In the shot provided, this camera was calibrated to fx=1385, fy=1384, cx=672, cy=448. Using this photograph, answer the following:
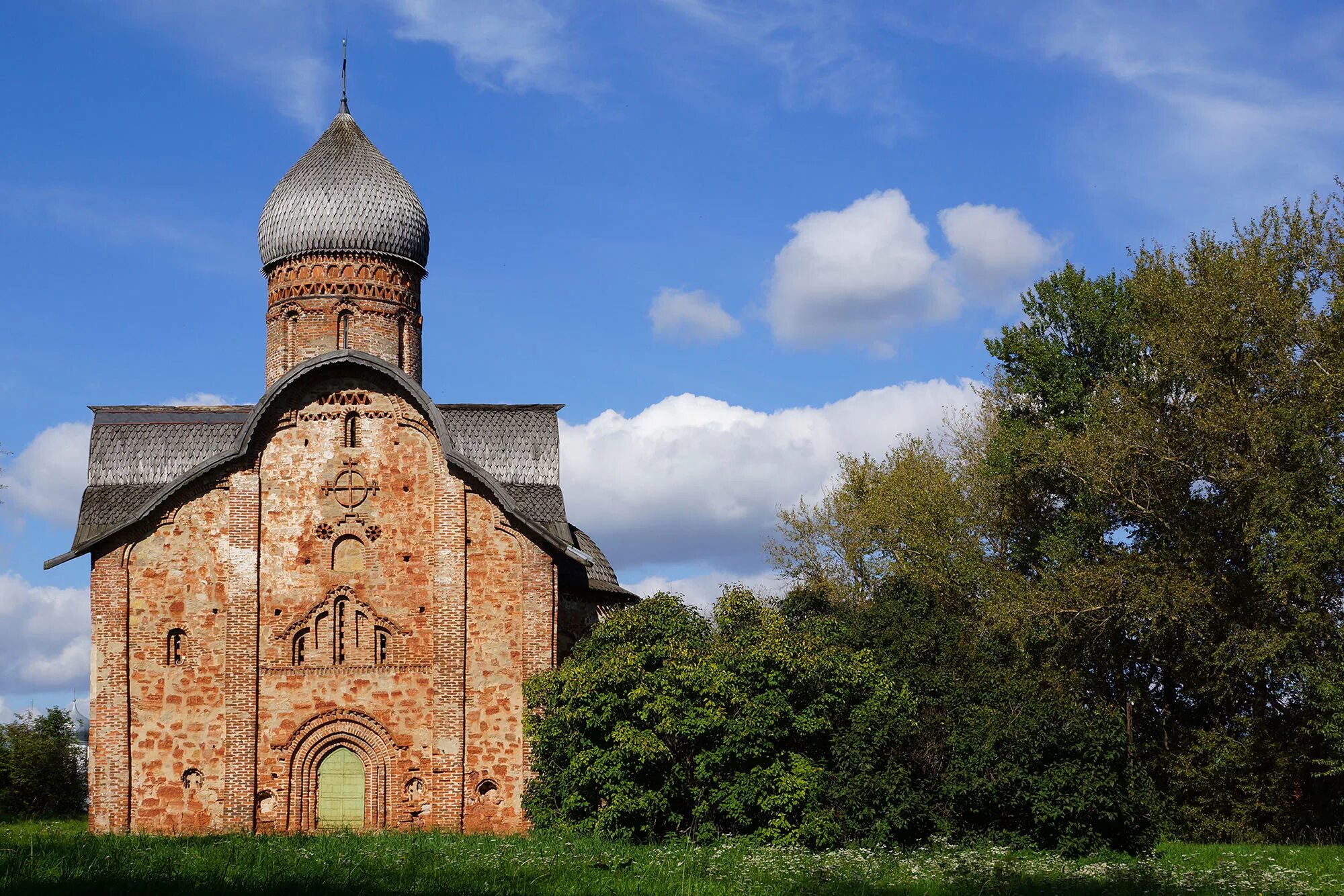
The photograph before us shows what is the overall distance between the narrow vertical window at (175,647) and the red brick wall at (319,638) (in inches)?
4.1

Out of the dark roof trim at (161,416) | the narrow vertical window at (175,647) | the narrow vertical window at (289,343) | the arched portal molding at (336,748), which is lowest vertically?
the arched portal molding at (336,748)

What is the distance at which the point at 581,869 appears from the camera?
50.4ft

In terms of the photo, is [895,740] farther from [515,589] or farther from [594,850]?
[515,589]

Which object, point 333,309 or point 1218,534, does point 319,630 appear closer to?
point 333,309

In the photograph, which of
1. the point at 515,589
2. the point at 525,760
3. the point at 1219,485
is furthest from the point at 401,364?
the point at 1219,485

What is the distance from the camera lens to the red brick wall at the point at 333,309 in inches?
1089

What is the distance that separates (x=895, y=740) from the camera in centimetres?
2000

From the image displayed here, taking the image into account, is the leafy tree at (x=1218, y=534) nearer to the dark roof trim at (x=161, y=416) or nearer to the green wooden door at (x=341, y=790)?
the green wooden door at (x=341, y=790)

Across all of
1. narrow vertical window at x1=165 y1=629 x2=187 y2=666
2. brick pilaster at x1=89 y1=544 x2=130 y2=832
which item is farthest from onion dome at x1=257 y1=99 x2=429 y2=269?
narrow vertical window at x1=165 y1=629 x2=187 y2=666

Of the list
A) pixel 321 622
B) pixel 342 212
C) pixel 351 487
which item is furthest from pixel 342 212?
pixel 321 622

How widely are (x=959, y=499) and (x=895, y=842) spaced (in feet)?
42.5

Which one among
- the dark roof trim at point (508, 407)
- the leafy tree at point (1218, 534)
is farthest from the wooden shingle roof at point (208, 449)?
the leafy tree at point (1218, 534)

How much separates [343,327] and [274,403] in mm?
4668

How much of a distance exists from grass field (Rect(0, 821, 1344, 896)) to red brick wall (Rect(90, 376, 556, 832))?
139 inches
